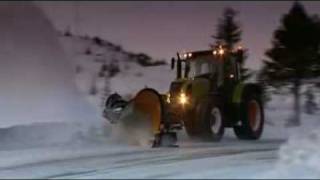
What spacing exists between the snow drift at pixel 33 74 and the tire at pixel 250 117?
4.95 m

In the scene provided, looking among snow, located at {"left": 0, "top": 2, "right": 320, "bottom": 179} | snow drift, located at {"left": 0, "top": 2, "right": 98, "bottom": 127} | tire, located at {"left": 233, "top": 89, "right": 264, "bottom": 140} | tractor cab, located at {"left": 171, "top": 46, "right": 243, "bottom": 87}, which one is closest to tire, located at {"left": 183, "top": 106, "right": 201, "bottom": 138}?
snow, located at {"left": 0, "top": 2, "right": 320, "bottom": 179}

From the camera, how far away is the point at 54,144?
15703mm

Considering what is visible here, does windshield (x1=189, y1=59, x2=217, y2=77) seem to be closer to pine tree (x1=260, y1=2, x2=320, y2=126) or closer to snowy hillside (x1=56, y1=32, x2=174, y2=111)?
snowy hillside (x1=56, y1=32, x2=174, y2=111)

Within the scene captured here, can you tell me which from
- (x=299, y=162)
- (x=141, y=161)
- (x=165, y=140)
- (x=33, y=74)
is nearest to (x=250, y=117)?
(x=165, y=140)

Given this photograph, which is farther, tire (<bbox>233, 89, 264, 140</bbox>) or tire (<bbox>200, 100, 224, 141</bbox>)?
tire (<bbox>233, 89, 264, 140</bbox>)

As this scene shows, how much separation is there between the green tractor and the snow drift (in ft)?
12.0

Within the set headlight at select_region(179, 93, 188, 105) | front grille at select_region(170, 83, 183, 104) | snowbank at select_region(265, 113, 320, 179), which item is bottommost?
snowbank at select_region(265, 113, 320, 179)

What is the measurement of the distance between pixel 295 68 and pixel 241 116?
6461 mm

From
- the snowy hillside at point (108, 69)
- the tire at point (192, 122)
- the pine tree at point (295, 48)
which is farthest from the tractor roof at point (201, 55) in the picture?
the pine tree at point (295, 48)

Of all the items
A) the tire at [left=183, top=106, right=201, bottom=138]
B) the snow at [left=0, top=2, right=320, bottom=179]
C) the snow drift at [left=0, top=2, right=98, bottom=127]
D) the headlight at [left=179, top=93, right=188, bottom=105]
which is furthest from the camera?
the snow drift at [left=0, top=2, right=98, bottom=127]

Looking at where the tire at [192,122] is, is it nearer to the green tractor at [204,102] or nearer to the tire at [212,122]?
the green tractor at [204,102]

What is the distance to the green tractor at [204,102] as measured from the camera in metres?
16.0

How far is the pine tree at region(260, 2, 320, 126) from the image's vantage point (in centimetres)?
2320

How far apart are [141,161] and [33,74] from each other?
9742 millimetres
